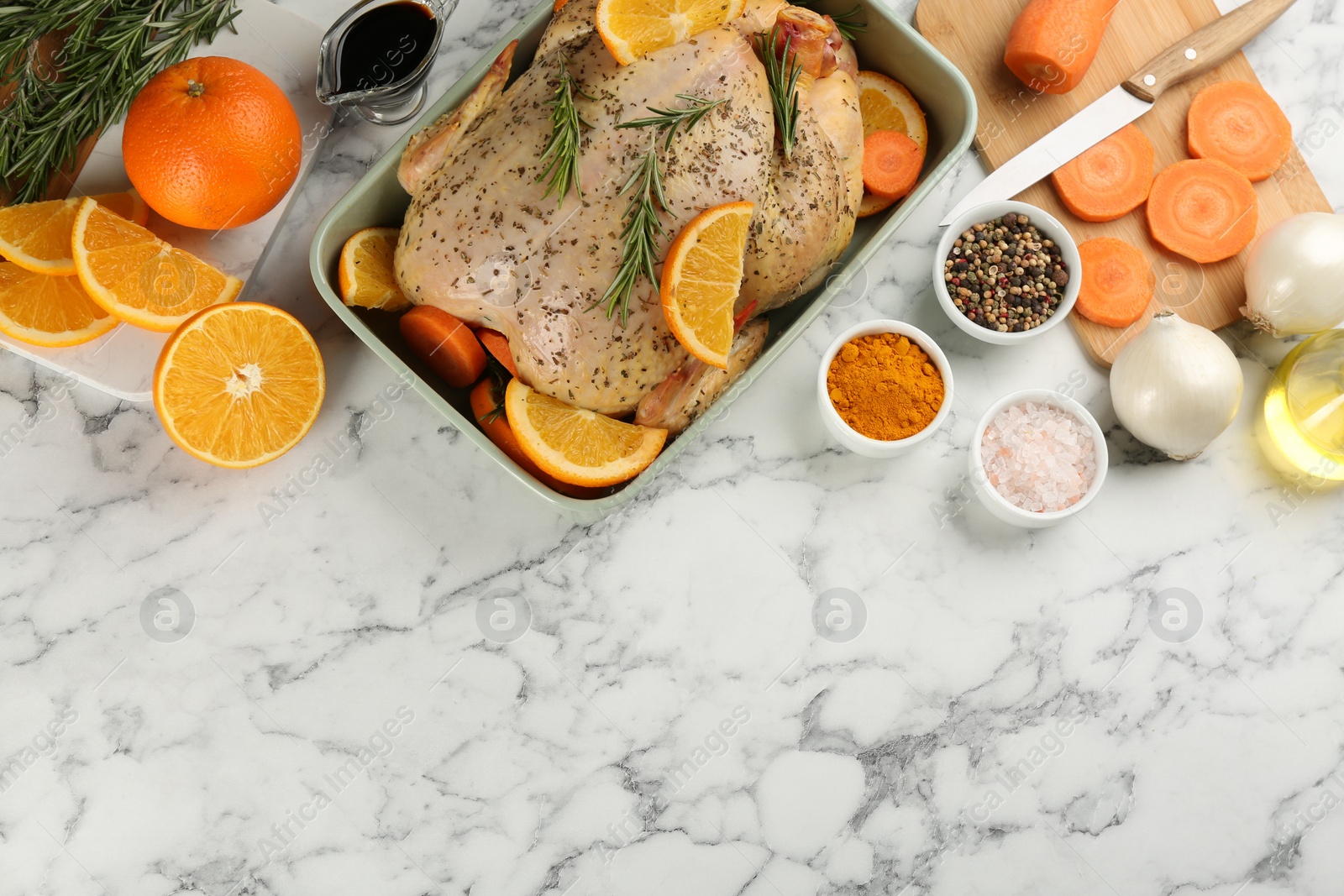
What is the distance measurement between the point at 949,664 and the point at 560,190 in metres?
1.16

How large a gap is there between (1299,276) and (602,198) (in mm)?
1306

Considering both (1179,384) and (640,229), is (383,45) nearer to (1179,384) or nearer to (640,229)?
(640,229)

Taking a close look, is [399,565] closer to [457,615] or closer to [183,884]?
[457,615]

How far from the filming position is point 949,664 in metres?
1.87

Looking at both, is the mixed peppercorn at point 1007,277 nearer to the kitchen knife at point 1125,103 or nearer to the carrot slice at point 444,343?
the kitchen knife at point 1125,103

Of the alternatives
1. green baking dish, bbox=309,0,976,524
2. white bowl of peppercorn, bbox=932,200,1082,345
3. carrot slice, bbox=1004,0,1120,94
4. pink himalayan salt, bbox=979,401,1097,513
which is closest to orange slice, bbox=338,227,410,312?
green baking dish, bbox=309,0,976,524

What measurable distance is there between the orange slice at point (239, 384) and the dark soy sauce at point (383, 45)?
466 millimetres

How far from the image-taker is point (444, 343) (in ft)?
5.30

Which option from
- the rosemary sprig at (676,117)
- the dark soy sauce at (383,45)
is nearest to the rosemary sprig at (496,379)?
the rosemary sprig at (676,117)

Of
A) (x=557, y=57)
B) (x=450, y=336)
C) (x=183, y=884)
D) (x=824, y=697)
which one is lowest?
(x=183, y=884)

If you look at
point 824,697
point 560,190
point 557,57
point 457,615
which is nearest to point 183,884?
point 457,615

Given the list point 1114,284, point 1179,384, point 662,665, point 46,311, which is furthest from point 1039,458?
point 46,311

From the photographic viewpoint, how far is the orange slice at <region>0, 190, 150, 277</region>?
65.0 inches

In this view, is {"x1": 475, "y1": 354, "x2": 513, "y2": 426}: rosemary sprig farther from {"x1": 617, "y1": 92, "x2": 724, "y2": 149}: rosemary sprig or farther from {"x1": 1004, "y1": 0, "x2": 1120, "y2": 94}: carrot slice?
{"x1": 1004, "y1": 0, "x2": 1120, "y2": 94}: carrot slice
